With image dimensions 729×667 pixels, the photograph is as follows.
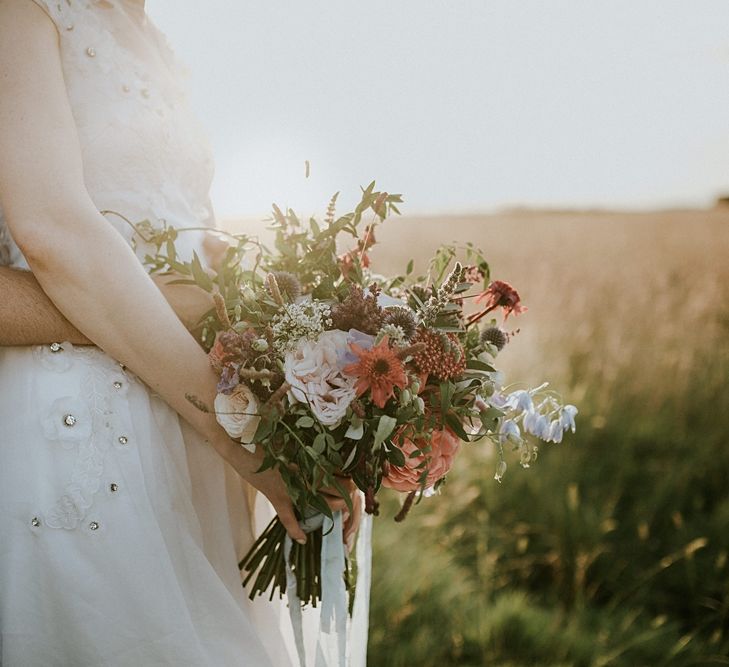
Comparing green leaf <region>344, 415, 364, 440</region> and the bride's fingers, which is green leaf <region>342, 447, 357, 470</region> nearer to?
green leaf <region>344, 415, 364, 440</region>

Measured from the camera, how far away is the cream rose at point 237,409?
1.50 m

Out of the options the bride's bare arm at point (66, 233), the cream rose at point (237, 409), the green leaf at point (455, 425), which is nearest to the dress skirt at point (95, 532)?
the bride's bare arm at point (66, 233)

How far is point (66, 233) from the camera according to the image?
4.92 ft

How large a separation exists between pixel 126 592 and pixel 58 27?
3.94 feet

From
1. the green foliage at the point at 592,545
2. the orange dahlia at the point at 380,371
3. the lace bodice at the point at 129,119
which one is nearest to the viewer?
the orange dahlia at the point at 380,371

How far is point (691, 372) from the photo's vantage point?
Result: 15.9 feet

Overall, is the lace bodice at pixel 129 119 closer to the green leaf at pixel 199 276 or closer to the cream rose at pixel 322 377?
the green leaf at pixel 199 276

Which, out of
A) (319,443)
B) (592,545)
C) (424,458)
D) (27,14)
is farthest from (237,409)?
(592,545)

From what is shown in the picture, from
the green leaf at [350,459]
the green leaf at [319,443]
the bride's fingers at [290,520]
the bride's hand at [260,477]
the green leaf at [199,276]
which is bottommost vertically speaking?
the bride's fingers at [290,520]

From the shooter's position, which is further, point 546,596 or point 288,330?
point 546,596

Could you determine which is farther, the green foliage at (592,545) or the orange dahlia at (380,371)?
the green foliage at (592,545)

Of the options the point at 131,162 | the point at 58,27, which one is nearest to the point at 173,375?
the point at 131,162

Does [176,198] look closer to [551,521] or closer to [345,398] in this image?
[345,398]

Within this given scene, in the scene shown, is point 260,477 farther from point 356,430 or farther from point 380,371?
point 380,371
